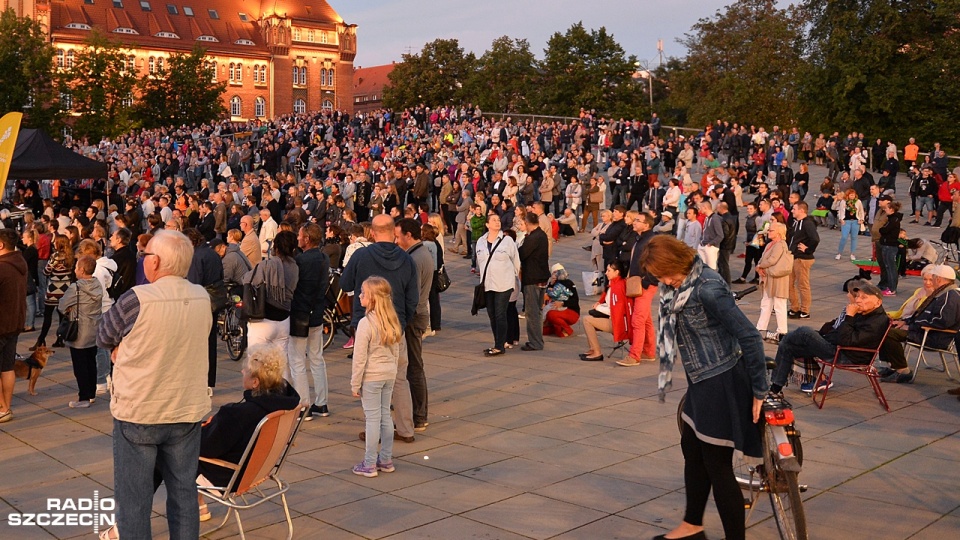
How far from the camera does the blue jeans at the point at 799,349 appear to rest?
9438mm

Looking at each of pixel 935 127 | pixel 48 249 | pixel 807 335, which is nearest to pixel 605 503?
pixel 807 335

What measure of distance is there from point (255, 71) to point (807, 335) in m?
107

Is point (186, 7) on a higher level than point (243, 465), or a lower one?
higher

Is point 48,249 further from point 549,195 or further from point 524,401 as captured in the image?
point 549,195

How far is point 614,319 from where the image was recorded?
469 inches

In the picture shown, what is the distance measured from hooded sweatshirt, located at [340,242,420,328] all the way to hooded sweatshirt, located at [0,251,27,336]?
324cm

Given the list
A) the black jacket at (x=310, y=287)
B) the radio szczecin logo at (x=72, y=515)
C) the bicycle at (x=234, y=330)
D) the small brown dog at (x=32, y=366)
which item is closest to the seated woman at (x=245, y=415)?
the radio szczecin logo at (x=72, y=515)

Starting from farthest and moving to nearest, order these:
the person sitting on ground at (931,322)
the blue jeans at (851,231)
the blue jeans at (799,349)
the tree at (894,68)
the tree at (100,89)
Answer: the tree at (100,89), the tree at (894,68), the blue jeans at (851,231), the person sitting on ground at (931,322), the blue jeans at (799,349)

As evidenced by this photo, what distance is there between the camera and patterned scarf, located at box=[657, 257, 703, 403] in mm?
5238

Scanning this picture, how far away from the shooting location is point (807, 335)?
955 centimetres

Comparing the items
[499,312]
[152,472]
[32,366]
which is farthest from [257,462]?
[499,312]

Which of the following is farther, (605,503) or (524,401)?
(524,401)

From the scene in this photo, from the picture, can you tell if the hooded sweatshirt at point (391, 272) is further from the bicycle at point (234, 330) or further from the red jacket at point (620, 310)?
the bicycle at point (234, 330)

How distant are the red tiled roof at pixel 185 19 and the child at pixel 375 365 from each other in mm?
96137
